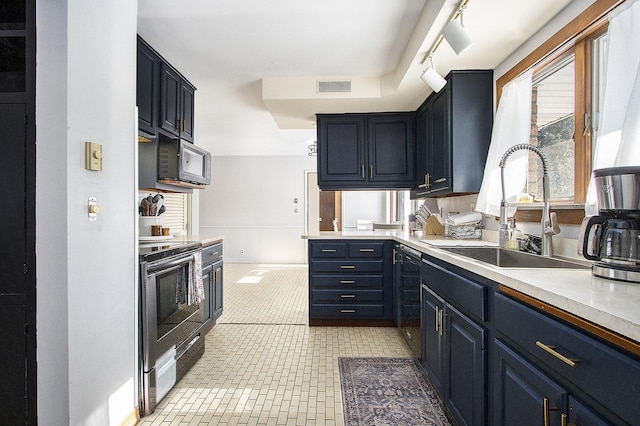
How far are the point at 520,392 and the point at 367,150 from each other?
302 cm

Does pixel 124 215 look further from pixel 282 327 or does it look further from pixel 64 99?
pixel 282 327

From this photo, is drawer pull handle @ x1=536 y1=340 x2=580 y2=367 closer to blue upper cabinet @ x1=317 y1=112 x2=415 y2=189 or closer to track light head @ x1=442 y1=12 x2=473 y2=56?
track light head @ x1=442 y1=12 x2=473 y2=56

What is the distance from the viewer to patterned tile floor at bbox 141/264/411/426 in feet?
6.36

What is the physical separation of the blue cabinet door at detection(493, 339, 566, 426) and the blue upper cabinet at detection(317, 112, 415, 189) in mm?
2705

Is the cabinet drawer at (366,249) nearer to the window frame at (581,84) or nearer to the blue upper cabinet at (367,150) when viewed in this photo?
the blue upper cabinet at (367,150)

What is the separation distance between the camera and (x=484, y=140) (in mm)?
2787

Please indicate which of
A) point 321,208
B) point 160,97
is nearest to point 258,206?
point 321,208

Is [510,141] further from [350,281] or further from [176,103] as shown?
[176,103]

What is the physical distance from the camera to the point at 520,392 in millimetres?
1117

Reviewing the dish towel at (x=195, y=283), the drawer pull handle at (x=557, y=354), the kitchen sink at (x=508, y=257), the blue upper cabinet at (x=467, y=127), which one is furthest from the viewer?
the blue upper cabinet at (x=467, y=127)

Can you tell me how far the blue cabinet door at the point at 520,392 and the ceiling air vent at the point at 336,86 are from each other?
265 centimetres

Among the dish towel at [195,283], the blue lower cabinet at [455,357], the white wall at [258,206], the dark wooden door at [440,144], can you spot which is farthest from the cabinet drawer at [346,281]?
the white wall at [258,206]

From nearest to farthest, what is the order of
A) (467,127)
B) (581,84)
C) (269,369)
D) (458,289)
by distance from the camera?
(458,289)
(581,84)
(269,369)
(467,127)

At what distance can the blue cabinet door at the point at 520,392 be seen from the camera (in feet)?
3.12
